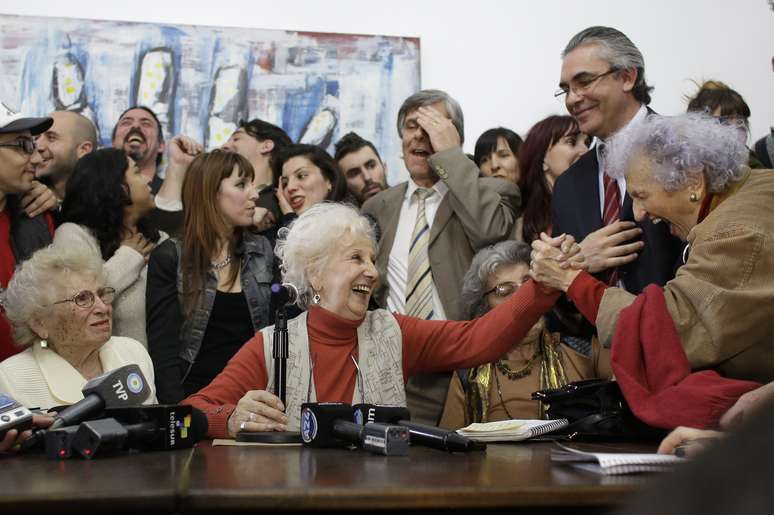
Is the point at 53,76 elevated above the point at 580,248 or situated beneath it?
elevated above

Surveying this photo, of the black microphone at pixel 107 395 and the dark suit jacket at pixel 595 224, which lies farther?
the dark suit jacket at pixel 595 224

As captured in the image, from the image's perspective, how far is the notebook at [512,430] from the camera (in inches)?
85.6

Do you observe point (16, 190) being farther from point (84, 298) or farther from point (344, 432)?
point (344, 432)

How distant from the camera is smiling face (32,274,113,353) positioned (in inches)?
114

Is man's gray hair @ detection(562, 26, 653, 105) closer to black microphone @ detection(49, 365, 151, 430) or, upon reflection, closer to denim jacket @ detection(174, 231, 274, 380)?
denim jacket @ detection(174, 231, 274, 380)

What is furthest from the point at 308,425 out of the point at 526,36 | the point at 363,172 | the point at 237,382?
the point at 526,36

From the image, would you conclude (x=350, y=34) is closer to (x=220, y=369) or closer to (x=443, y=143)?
(x=443, y=143)

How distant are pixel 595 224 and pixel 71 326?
178 cm

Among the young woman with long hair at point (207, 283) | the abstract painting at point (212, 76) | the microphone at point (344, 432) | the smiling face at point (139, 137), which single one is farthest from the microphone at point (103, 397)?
the abstract painting at point (212, 76)

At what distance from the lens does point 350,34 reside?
187 inches

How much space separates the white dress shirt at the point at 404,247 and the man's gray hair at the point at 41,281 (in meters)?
1.10

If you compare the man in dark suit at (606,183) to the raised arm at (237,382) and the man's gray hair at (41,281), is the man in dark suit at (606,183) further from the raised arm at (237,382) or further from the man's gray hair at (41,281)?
the man's gray hair at (41,281)

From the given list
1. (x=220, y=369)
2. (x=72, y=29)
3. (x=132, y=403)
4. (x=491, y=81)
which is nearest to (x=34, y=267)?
(x=220, y=369)

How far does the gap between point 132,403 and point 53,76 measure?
2.84 meters
